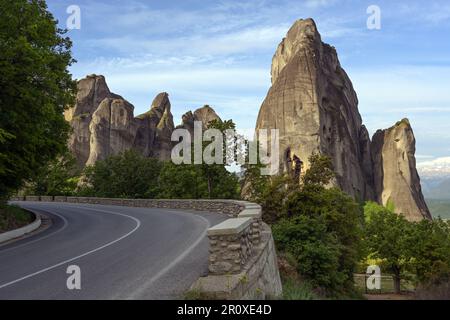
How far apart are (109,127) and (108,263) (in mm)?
86755

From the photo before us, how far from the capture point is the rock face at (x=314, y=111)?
80.9 metres

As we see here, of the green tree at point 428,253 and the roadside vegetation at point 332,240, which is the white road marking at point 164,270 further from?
A: the green tree at point 428,253

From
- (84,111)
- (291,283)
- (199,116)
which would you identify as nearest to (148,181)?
(84,111)

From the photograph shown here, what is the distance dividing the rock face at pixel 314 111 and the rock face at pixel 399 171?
8.37 ft

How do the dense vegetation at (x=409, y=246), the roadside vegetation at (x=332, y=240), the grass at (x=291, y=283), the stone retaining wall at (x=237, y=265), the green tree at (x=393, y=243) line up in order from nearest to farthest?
the stone retaining wall at (x=237, y=265)
the grass at (x=291, y=283)
the roadside vegetation at (x=332, y=240)
the dense vegetation at (x=409, y=246)
the green tree at (x=393, y=243)

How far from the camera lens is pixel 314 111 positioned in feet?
266

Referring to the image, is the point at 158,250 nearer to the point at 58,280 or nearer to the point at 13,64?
the point at 58,280

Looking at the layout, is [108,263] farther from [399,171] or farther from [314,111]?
[399,171]

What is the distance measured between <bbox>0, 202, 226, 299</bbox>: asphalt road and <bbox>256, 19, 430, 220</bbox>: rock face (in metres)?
63.6

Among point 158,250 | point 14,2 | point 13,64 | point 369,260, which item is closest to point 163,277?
point 158,250

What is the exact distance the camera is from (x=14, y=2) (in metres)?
18.9

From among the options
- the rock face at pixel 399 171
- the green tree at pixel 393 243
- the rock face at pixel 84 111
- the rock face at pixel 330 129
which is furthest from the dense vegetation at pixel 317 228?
the rock face at pixel 84 111

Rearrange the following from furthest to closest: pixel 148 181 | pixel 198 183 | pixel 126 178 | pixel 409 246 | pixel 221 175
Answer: pixel 148 181 → pixel 126 178 → pixel 198 183 → pixel 221 175 → pixel 409 246

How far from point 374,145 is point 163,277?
96422mm
